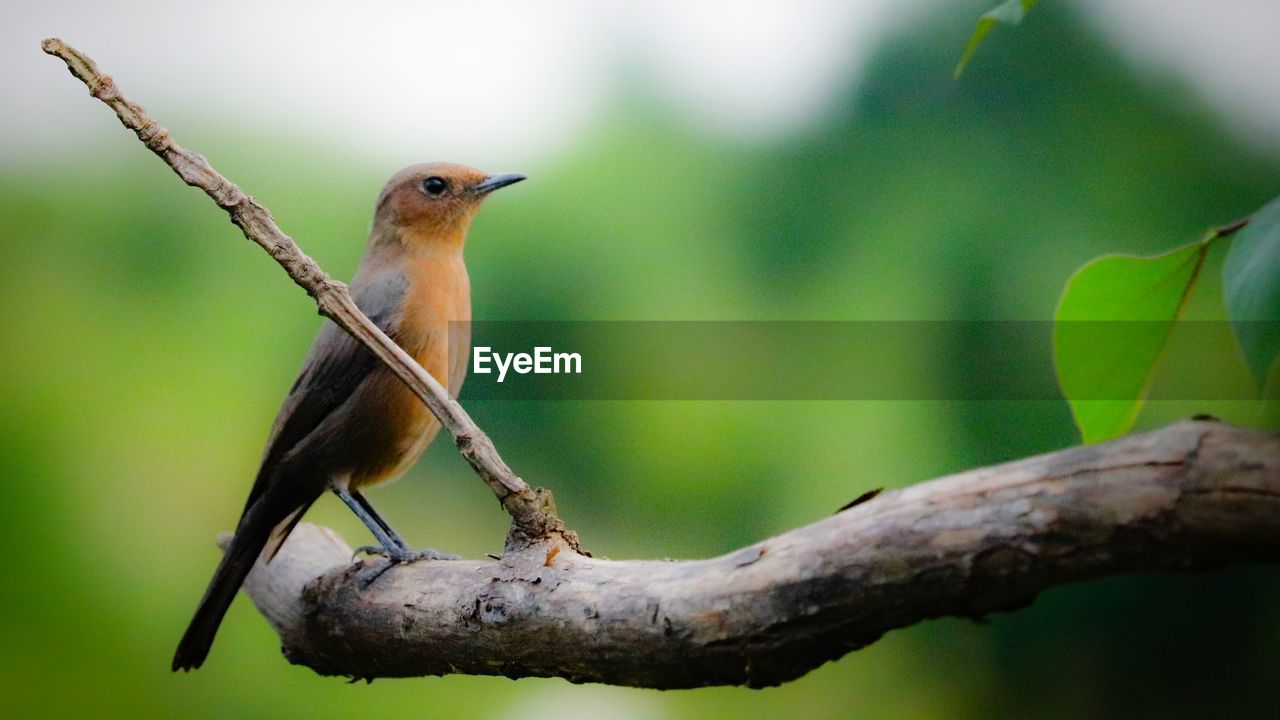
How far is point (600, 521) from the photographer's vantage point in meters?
3.50

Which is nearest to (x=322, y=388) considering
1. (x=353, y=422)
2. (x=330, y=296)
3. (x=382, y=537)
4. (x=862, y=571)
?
(x=353, y=422)

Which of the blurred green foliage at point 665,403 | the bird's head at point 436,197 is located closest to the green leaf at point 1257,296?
the bird's head at point 436,197

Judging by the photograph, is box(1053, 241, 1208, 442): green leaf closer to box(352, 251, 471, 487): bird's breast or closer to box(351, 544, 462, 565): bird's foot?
box(351, 544, 462, 565): bird's foot

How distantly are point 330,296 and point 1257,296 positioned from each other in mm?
1015

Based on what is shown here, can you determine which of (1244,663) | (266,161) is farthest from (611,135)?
(1244,663)

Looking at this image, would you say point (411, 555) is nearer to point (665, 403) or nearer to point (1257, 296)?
point (1257, 296)

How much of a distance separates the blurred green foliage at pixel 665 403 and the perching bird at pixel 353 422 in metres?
1.32

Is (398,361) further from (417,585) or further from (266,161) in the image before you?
(266,161)

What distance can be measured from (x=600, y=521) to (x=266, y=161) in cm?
173

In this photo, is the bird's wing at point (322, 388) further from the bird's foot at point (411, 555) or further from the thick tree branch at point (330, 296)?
the thick tree branch at point (330, 296)

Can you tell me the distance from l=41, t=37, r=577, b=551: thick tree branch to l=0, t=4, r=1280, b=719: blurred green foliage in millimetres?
1888

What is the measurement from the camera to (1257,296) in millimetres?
780

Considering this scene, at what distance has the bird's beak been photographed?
1.99m

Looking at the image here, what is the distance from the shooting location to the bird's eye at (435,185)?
6.73 feet
